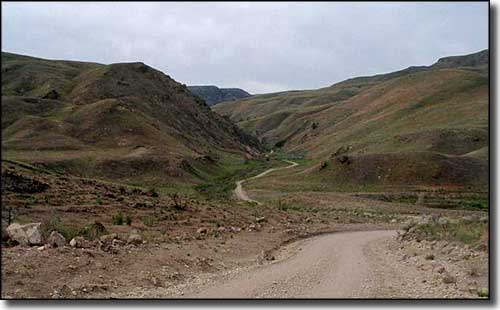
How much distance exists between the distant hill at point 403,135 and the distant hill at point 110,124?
15.9 meters

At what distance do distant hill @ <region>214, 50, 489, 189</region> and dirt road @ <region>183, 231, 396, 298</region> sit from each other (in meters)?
36.2

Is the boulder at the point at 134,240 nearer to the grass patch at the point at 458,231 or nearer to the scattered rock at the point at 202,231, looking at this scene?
the scattered rock at the point at 202,231

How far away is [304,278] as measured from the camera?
42.9ft

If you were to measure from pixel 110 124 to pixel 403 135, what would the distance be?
40.4 m

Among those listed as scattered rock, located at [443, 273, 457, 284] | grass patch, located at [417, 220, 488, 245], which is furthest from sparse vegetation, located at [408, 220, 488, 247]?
scattered rock, located at [443, 273, 457, 284]

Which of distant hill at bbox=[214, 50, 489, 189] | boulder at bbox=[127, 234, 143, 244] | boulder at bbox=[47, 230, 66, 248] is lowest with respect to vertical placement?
boulder at bbox=[127, 234, 143, 244]

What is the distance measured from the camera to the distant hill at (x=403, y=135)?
180 feet

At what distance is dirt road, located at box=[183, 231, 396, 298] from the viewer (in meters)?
11.0

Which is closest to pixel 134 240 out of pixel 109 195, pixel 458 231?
pixel 458 231

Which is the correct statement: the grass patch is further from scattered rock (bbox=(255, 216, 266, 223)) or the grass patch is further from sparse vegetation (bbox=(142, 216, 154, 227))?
sparse vegetation (bbox=(142, 216, 154, 227))

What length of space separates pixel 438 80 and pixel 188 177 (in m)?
71.0

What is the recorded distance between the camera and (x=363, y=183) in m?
55.0

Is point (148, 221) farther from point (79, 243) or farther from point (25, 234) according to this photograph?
point (25, 234)

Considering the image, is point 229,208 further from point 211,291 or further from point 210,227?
point 211,291
